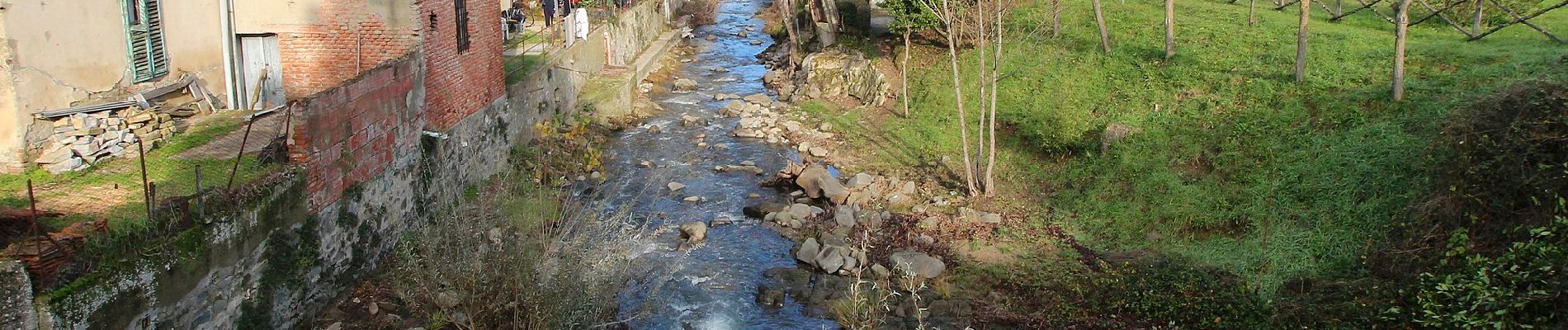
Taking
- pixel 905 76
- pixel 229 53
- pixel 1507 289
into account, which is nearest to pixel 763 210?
pixel 905 76

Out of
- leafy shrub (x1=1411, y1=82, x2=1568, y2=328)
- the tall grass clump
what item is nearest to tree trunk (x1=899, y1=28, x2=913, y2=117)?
leafy shrub (x1=1411, y1=82, x2=1568, y2=328)

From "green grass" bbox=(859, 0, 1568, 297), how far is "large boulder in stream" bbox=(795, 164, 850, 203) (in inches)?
80.4

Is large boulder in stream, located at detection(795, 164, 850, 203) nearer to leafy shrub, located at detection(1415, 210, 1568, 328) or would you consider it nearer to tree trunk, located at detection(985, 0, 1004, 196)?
tree trunk, located at detection(985, 0, 1004, 196)

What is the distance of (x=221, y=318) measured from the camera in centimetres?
920

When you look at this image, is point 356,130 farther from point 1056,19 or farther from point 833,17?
point 833,17

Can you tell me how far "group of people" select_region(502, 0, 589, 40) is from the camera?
23.0 m

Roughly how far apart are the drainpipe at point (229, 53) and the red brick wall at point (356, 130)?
Answer: 347 cm

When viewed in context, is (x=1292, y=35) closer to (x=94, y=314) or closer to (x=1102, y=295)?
(x=1102, y=295)

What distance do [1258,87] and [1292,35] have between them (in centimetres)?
320

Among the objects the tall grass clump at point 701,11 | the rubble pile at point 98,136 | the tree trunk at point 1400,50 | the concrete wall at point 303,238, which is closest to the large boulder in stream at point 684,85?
the tall grass clump at point 701,11

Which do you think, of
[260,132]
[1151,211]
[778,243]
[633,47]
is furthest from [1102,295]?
[633,47]

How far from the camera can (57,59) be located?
11273mm

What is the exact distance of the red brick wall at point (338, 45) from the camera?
13367 millimetres

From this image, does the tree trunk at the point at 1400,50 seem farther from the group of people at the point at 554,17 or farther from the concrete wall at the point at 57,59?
the concrete wall at the point at 57,59
